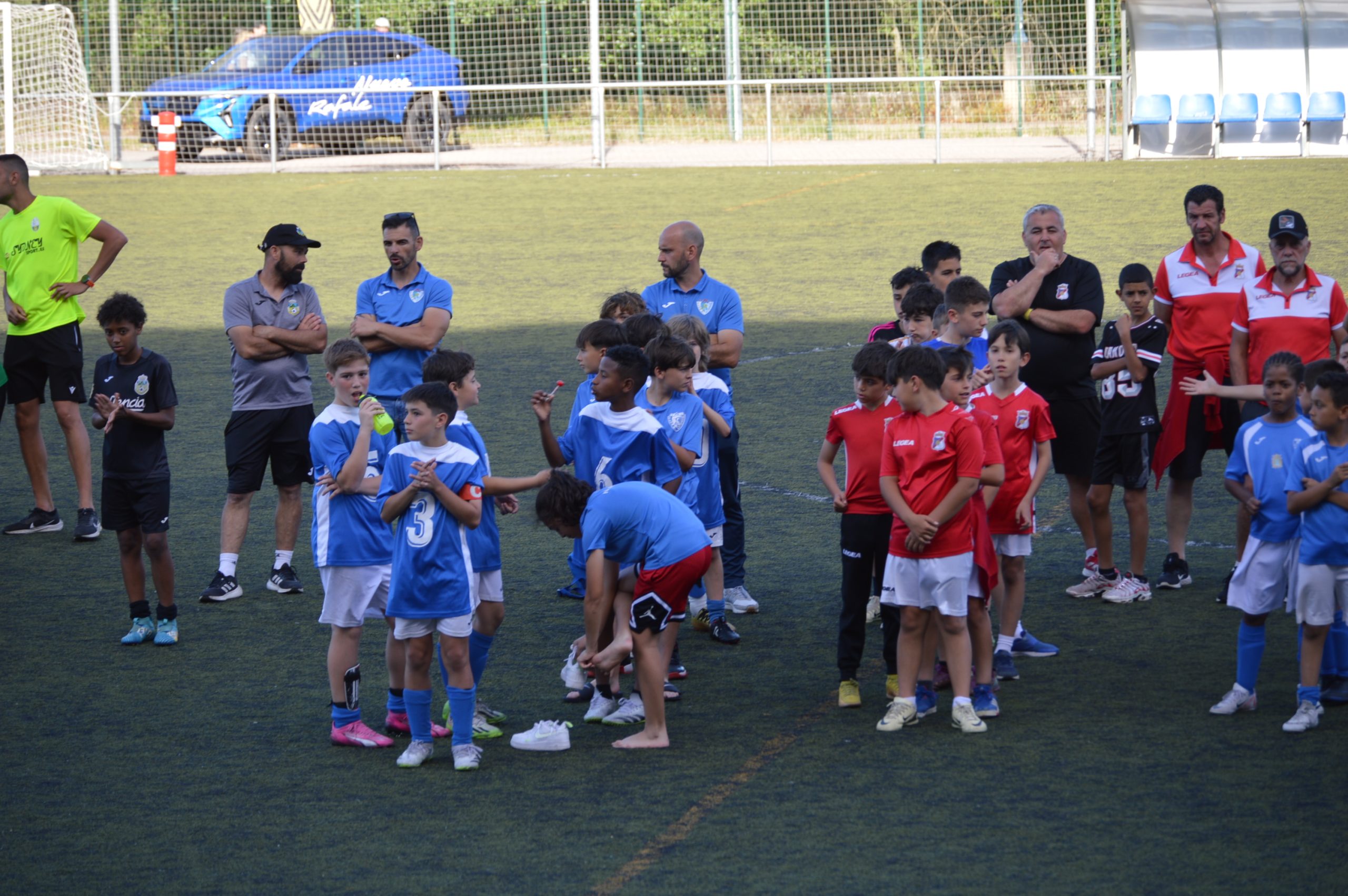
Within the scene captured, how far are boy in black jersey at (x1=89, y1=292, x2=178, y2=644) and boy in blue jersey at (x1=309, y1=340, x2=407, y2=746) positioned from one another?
1.30m

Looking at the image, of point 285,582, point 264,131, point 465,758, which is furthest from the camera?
point 264,131

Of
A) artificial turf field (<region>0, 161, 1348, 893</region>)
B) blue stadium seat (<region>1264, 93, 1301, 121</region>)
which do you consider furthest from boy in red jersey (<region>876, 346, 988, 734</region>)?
blue stadium seat (<region>1264, 93, 1301, 121</region>)

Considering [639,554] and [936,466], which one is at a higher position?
[936,466]

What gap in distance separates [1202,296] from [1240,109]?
737 inches

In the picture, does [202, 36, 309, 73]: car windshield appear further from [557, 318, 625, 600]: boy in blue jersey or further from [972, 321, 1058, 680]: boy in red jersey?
[972, 321, 1058, 680]: boy in red jersey

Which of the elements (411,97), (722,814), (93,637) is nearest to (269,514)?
(93,637)

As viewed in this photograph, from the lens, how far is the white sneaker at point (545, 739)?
17.8ft

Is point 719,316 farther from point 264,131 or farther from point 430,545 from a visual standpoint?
point 264,131

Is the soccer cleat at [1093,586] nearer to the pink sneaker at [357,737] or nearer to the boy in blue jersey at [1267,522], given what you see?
the boy in blue jersey at [1267,522]

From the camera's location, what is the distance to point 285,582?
24.7 feet

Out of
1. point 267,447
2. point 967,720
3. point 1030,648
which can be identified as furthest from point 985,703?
point 267,447

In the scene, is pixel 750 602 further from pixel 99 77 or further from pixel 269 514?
pixel 99 77

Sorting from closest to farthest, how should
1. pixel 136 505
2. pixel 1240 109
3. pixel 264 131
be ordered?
pixel 136 505 → pixel 1240 109 → pixel 264 131

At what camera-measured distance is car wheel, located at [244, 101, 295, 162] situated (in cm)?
2656
